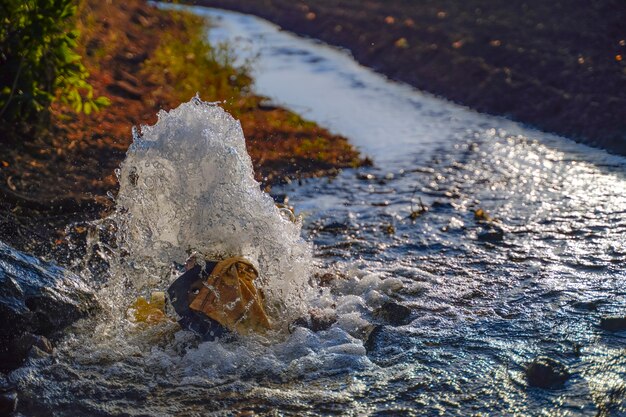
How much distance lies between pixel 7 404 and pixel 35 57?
412 centimetres

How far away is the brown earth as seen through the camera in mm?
6871

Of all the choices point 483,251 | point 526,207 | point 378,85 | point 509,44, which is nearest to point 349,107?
point 378,85

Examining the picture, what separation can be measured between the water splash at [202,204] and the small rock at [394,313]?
0.52 metres

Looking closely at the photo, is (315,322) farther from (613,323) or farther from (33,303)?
(613,323)

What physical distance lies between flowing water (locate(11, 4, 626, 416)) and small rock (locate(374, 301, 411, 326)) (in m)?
0.03

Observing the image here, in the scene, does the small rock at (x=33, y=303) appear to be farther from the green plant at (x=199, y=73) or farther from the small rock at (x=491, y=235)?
the green plant at (x=199, y=73)

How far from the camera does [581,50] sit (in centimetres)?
1238

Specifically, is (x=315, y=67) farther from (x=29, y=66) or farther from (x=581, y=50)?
(x=29, y=66)

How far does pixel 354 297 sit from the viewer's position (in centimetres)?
563

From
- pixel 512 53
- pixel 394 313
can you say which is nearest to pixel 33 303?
pixel 394 313

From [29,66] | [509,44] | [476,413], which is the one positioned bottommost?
[476,413]

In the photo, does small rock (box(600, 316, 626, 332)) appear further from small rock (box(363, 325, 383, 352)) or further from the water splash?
the water splash

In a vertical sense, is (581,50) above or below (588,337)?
above

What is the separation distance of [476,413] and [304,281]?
1732 millimetres
